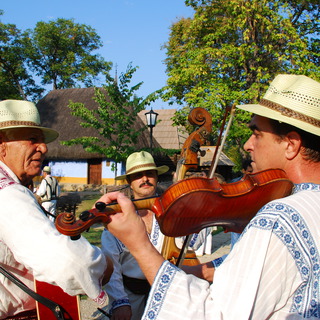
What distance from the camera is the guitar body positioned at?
1.62 meters

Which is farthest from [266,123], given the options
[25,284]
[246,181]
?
[25,284]

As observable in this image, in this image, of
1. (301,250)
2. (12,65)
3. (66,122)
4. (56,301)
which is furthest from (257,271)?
(12,65)

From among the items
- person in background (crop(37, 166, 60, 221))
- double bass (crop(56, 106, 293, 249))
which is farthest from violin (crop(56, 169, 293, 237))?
person in background (crop(37, 166, 60, 221))

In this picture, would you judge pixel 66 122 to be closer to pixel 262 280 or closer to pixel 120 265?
pixel 120 265

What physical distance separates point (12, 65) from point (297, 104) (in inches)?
1229

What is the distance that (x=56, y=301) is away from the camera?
5.42 ft

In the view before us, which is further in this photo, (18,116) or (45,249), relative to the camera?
(18,116)

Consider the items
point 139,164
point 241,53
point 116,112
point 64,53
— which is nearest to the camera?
point 139,164

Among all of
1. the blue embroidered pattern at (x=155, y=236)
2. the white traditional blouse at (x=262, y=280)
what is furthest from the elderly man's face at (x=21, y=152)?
the white traditional blouse at (x=262, y=280)

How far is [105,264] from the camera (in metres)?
1.49

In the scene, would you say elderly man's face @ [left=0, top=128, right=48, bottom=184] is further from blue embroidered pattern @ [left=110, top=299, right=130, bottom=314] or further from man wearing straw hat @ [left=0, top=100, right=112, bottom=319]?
blue embroidered pattern @ [left=110, top=299, right=130, bottom=314]

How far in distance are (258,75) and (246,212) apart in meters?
14.6

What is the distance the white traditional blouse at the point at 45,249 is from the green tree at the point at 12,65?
28497 millimetres

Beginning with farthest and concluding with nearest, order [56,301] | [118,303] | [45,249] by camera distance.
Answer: [118,303] → [56,301] → [45,249]
